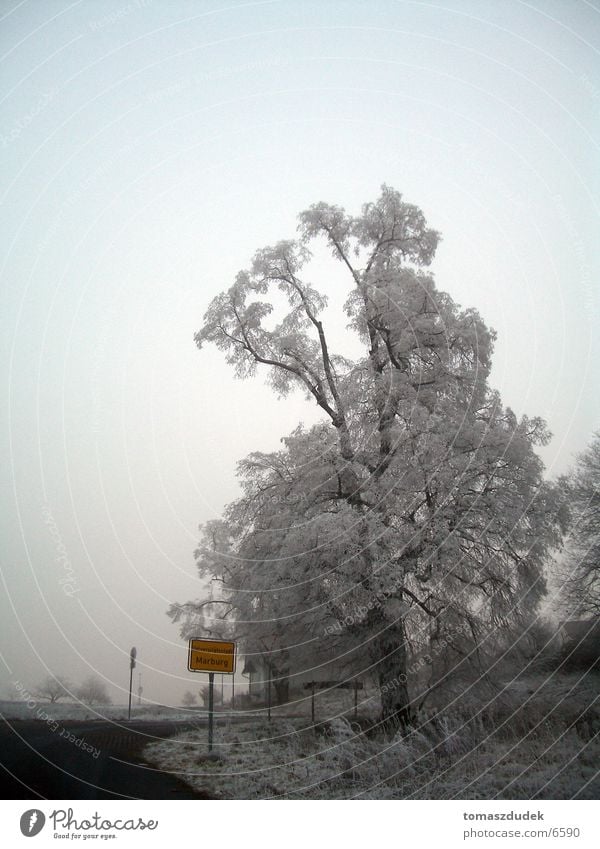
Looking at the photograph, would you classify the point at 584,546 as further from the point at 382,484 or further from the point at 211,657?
the point at 211,657

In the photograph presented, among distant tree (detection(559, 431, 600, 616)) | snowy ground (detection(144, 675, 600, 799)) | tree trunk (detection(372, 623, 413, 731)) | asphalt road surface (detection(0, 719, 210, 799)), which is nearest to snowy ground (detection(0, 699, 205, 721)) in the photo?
asphalt road surface (detection(0, 719, 210, 799))

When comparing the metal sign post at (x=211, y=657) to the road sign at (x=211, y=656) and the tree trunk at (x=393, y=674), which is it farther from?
the tree trunk at (x=393, y=674)

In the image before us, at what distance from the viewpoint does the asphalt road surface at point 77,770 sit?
664 centimetres

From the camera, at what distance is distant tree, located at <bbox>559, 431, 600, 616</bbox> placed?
1302 cm

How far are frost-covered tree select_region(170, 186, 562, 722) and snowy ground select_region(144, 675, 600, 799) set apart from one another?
140 cm

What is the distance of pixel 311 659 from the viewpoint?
10859 mm

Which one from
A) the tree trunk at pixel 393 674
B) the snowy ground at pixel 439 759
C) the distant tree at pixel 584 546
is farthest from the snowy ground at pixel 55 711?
the distant tree at pixel 584 546

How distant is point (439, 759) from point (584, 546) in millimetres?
8272

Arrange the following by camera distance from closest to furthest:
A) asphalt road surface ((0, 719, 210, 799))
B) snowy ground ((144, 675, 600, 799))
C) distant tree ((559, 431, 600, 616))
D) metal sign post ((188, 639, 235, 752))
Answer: asphalt road surface ((0, 719, 210, 799))
snowy ground ((144, 675, 600, 799))
metal sign post ((188, 639, 235, 752))
distant tree ((559, 431, 600, 616))

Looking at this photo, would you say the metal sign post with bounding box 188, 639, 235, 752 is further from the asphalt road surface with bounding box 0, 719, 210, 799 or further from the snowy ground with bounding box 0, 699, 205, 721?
the snowy ground with bounding box 0, 699, 205, 721

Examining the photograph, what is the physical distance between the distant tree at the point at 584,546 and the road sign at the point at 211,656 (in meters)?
7.33

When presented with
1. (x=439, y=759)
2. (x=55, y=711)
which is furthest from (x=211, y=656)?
(x=55, y=711)
